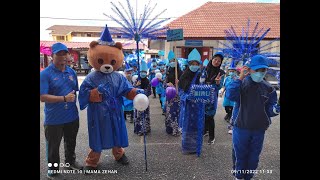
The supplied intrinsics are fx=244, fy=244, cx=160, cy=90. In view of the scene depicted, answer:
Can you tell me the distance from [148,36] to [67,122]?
166 centimetres

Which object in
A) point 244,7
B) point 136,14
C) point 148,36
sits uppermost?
point 244,7

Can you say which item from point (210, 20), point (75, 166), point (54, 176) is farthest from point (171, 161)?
point (210, 20)

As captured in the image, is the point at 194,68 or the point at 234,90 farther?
the point at 194,68

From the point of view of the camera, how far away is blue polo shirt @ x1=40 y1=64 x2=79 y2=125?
261 centimetres

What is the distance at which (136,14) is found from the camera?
319cm

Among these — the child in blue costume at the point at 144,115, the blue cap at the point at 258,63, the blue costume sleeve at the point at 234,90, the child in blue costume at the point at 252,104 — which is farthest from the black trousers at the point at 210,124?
the blue cap at the point at 258,63

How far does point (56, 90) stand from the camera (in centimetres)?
267

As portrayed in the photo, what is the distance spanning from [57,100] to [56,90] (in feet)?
0.48

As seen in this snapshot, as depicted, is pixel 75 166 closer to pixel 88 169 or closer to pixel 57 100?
pixel 88 169

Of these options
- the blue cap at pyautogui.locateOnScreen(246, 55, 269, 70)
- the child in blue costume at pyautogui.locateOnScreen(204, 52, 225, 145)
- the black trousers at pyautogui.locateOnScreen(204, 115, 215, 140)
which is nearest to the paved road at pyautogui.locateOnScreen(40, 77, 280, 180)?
the black trousers at pyautogui.locateOnScreen(204, 115, 215, 140)

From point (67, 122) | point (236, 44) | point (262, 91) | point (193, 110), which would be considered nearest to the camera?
point (262, 91)

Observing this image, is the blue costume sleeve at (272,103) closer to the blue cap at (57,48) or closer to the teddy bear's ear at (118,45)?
the teddy bear's ear at (118,45)
